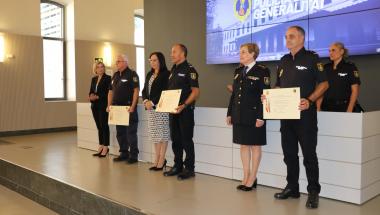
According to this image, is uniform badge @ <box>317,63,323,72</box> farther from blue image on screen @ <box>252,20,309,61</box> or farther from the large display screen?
blue image on screen @ <box>252,20,309,61</box>

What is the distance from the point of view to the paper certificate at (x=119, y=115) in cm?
430

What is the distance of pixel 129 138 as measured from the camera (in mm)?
4492

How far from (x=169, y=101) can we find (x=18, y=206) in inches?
76.3

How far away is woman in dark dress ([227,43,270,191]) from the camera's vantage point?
10.1 feet

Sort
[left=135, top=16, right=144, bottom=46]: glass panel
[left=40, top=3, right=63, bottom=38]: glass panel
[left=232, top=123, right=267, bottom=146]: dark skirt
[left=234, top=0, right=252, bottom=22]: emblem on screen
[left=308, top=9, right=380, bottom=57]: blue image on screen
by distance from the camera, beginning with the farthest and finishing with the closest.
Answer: [left=135, top=16, right=144, bottom=46]: glass panel, [left=40, top=3, right=63, bottom=38]: glass panel, [left=234, top=0, right=252, bottom=22]: emblem on screen, [left=308, top=9, right=380, bottom=57]: blue image on screen, [left=232, top=123, right=267, bottom=146]: dark skirt

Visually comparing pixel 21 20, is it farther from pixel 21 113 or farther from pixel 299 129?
pixel 299 129

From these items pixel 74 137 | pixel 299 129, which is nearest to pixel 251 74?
pixel 299 129

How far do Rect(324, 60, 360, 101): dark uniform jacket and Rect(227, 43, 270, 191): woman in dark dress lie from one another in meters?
0.87

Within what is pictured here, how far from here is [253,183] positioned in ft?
10.8

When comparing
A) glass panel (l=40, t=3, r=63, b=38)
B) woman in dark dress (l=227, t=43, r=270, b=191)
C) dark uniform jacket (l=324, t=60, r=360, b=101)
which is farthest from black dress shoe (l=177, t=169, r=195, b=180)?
glass panel (l=40, t=3, r=63, b=38)

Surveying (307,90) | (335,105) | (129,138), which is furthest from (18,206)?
(335,105)

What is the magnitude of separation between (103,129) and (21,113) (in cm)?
374

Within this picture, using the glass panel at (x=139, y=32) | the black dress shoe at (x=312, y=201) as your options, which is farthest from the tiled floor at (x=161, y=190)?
the glass panel at (x=139, y=32)

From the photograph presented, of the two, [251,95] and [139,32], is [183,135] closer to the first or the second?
[251,95]
